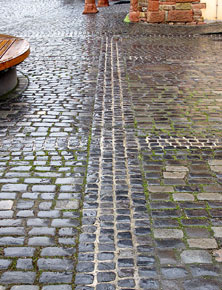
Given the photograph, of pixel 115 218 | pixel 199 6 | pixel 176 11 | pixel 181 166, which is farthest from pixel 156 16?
pixel 115 218

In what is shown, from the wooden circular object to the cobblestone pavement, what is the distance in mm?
554

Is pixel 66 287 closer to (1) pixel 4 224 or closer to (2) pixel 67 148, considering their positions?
(1) pixel 4 224

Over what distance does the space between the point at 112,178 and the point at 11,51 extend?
11.5ft

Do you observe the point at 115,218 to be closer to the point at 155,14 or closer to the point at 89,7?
the point at 155,14

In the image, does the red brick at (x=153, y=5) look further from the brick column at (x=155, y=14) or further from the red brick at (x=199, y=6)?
the red brick at (x=199, y=6)

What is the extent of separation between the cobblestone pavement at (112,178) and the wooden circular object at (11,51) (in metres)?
0.55

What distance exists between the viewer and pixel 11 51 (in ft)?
21.0

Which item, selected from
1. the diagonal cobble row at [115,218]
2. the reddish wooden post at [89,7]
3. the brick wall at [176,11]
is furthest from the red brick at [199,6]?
the diagonal cobble row at [115,218]

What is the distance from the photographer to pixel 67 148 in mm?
4465

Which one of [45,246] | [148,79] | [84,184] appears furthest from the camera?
[148,79]

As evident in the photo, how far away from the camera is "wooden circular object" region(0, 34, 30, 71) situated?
575cm

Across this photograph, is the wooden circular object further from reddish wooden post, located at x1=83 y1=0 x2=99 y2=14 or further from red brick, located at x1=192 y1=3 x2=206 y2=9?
reddish wooden post, located at x1=83 y1=0 x2=99 y2=14

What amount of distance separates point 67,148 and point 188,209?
5.44 ft

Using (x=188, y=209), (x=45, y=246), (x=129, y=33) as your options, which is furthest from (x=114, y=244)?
(x=129, y=33)
